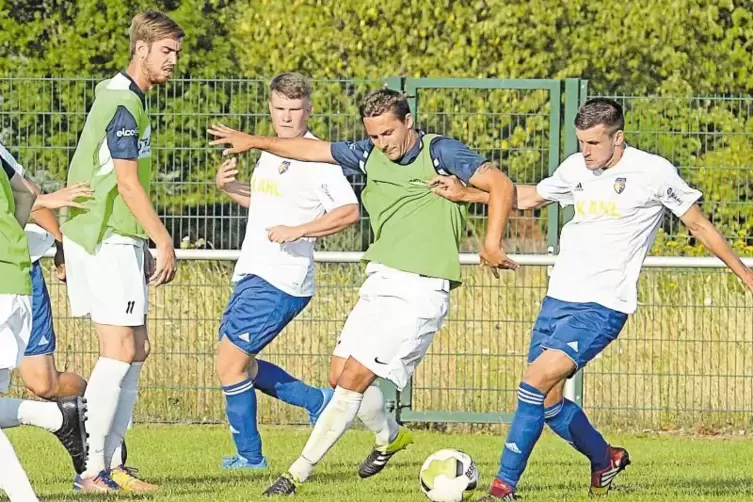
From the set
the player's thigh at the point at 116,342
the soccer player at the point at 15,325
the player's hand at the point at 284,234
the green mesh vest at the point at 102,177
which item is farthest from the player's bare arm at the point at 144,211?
the player's hand at the point at 284,234

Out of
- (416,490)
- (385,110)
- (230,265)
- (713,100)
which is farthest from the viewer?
(230,265)

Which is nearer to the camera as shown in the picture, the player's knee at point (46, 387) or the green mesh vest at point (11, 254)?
the green mesh vest at point (11, 254)

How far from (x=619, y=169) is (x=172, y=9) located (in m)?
23.9

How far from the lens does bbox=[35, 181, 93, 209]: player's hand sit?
8.49 metres

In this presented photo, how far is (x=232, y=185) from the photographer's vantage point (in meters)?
10.5

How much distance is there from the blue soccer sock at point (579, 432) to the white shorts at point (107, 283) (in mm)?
2261

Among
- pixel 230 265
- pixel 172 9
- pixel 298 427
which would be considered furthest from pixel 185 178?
pixel 172 9

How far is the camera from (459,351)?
1345 centimetres

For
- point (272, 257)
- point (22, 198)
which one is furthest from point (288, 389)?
point (22, 198)

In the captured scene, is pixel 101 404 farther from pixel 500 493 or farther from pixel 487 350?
pixel 487 350

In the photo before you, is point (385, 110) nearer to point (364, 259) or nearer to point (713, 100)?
point (364, 259)

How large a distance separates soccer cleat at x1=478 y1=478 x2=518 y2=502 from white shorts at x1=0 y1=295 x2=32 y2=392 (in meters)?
2.54

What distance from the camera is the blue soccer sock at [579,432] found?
8.97 metres

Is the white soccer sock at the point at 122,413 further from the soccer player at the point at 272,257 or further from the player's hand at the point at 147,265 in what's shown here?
the soccer player at the point at 272,257
